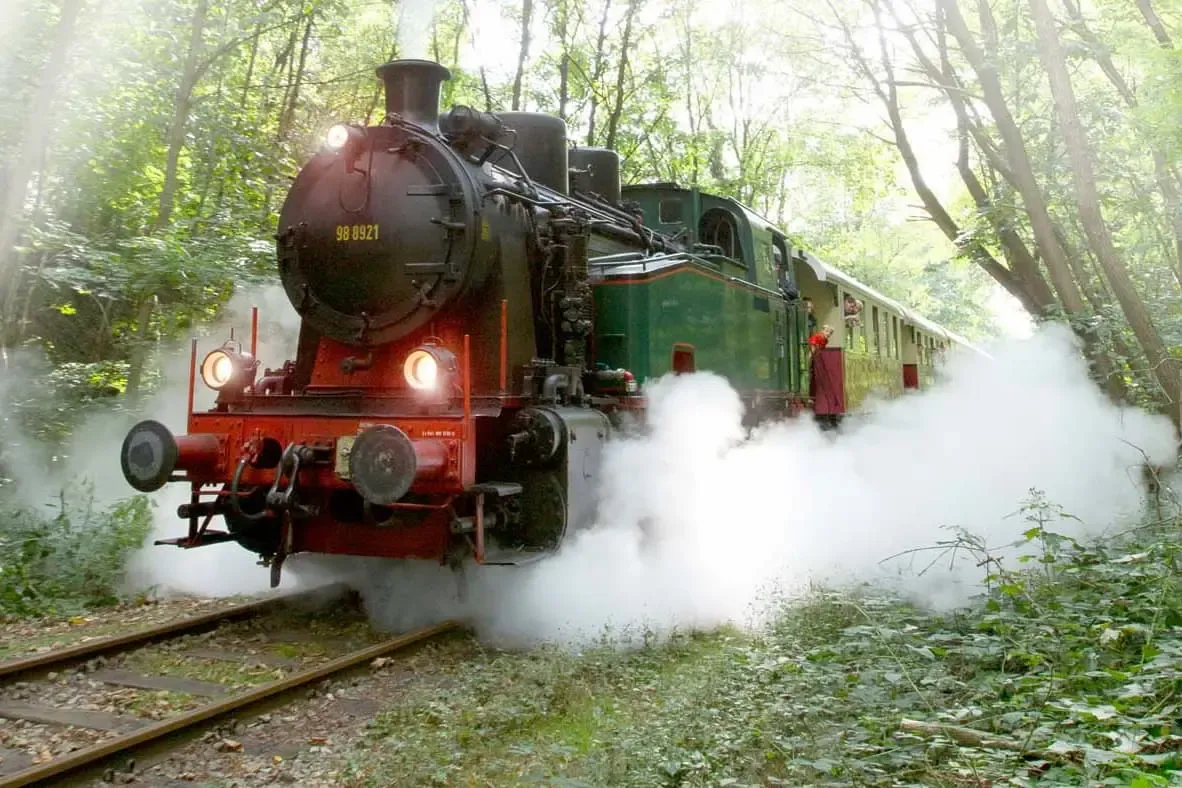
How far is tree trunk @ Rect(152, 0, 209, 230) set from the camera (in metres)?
9.06

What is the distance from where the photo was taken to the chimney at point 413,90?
5.75 meters

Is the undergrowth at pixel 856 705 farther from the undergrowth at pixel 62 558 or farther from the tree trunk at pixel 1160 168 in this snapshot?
the tree trunk at pixel 1160 168

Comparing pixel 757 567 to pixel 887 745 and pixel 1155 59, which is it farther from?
pixel 1155 59

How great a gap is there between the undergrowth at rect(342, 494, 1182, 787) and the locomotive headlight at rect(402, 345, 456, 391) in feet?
4.70

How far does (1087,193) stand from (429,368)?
4.94m

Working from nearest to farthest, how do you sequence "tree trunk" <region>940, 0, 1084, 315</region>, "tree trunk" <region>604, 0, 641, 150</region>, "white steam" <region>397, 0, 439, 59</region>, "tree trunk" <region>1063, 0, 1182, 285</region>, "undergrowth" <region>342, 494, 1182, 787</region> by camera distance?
"undergrowth" <region>342, 494, 1182, 787</region> < "tree trunk" <region>940, 0, 1084, 315</region> < "white steam" <region>397, 0, 439, 59</region> < "tree trunk" <region>1063, 0, 1182, 285</region> < "tree trunk" <region>604, 0, 641, 150</region>

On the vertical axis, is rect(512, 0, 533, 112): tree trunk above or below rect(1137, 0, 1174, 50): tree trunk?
above

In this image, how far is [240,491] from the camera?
5348 millimetres

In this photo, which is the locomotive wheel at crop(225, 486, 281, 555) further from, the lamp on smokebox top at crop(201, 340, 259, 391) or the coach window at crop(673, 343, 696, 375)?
the coach window at crop(673, 343, 696, 375)

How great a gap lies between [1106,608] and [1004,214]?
5.99 meters

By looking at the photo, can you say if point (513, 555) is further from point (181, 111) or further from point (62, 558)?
point (181, 111)

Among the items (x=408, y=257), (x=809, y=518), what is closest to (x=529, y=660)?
(x=408, y=257)

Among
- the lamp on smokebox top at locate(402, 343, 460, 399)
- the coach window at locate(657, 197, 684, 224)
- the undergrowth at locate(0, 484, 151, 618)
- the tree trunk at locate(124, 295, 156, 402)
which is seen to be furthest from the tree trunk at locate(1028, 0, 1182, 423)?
the tree trunk at locate(124, 295, 156, 402)

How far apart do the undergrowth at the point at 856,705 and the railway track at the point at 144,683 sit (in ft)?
1.79
